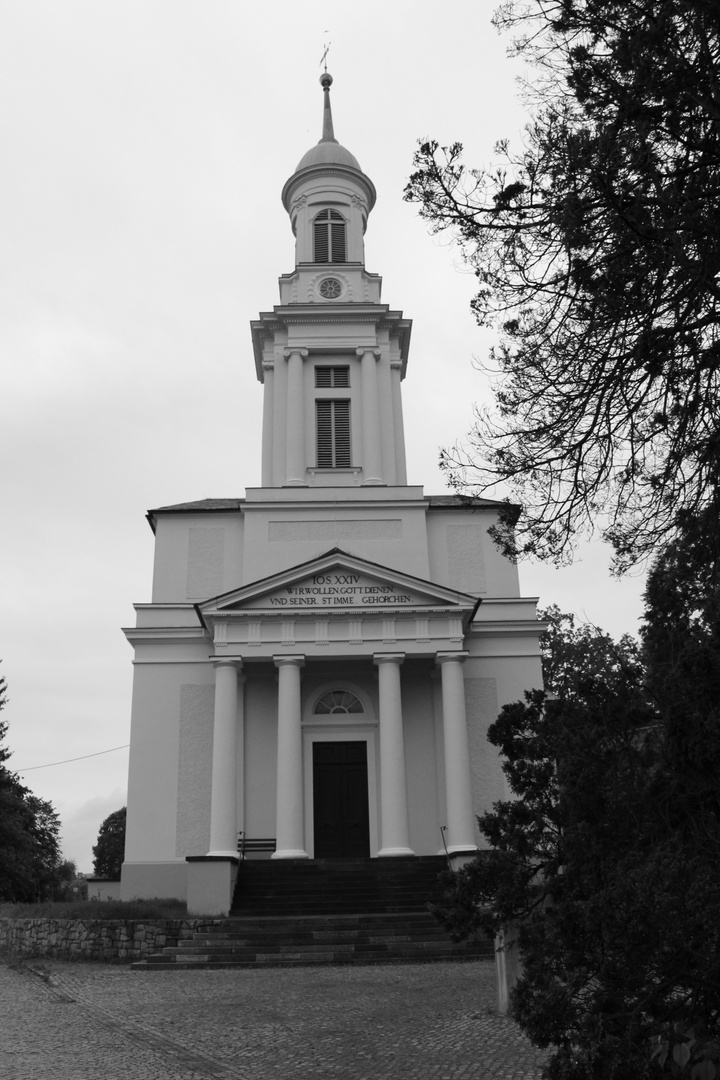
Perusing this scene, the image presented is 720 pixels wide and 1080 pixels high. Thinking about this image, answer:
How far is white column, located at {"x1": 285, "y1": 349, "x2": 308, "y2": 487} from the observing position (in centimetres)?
2897

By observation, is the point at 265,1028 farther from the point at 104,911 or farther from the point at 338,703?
the point at 338,703

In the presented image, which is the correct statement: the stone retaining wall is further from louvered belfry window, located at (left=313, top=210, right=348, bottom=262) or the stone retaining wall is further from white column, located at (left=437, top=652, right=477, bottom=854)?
louvered belfry window, located at (left=313, top=210, right=348, bottom=262)

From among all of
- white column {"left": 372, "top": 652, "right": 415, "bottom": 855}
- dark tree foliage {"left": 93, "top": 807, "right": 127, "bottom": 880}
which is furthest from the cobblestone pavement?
dark tree foliage {"left": 93, "top": 807, "right": 127, "bottom": 880}

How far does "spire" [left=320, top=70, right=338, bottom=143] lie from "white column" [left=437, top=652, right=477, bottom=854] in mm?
20792

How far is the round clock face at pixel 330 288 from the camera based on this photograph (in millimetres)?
31625

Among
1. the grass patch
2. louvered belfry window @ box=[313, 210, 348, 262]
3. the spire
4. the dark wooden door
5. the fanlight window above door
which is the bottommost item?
the grass patch

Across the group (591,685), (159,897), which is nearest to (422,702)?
(159,897)

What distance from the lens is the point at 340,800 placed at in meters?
25.0

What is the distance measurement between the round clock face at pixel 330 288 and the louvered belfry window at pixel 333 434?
11.6ft

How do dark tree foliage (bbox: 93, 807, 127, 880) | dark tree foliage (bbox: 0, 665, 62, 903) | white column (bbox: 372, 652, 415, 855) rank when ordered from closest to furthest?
white column (bbox: 372, 652, 415, 855) < dark tree foliage (bbox: 0, 665, 62, 903) < dark tree foliage (bbox: 93, 807, 127, 880)

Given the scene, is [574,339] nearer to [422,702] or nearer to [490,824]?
[490,824]

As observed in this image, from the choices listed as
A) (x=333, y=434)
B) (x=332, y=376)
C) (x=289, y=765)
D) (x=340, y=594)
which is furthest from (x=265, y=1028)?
(x=332, y=376)

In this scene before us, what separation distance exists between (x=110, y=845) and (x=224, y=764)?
51580 millimetres

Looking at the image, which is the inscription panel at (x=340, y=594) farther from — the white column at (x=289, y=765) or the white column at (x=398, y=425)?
the white column at (x=398, y=425)
